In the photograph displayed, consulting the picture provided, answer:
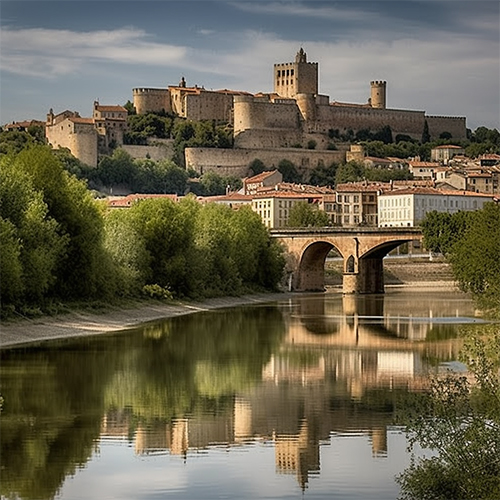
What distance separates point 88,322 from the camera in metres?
34.7

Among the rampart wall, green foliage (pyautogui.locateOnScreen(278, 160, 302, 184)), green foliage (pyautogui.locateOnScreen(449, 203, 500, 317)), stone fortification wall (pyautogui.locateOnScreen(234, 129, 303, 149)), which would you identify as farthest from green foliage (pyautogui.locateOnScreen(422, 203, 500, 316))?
stone fortification wall (pyautogui.locateOnScreen(234, 129, 303, 149))

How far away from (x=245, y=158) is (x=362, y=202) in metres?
27.7

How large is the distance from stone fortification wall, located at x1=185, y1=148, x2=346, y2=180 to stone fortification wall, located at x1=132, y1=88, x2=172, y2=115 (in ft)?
22.5

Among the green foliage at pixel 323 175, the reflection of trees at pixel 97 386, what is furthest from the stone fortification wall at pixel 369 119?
the reflection of trees at pixel 97 386

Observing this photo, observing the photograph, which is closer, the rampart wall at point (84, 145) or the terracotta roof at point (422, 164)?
the rampart wall at point (84, 145)

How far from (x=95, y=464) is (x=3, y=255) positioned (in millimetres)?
14793

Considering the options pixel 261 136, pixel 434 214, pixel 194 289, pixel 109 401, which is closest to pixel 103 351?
pixel 109 401

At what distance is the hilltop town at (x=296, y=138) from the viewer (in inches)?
4247

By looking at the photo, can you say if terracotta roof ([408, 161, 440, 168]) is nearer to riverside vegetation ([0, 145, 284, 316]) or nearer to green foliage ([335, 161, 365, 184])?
green foliage ([335, 161, 365, 184])

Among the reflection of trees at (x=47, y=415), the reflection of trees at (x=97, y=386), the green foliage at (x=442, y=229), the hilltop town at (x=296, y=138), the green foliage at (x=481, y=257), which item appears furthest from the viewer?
the hilltop town at (x=296, y=138)

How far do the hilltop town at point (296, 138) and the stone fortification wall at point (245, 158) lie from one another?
9 cm

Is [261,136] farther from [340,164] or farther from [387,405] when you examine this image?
[387,405]

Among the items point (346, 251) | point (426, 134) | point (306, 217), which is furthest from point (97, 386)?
point (426, 134)

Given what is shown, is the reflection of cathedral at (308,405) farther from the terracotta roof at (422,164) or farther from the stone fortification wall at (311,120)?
the stone fortification wall at (311,120)
